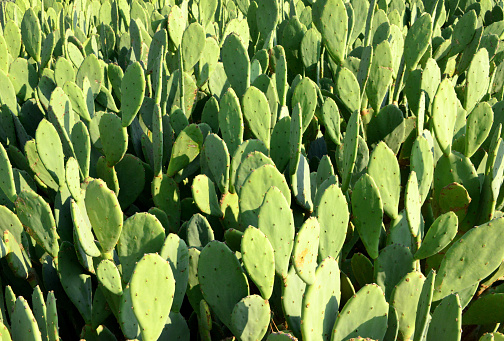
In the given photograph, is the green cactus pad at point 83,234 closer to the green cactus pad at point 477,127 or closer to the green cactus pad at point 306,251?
the green cactus pad at point 306,251

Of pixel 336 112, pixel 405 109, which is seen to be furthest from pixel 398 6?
pixel 336 112

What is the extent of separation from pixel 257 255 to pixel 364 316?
20 centimetres

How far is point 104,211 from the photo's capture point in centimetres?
99

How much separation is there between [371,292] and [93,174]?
0.96 metres

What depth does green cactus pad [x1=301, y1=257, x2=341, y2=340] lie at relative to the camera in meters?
0.83

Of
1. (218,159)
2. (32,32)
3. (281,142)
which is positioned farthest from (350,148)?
(32,32)

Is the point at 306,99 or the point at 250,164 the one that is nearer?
the point at 250,164

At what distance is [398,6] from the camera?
2350mm

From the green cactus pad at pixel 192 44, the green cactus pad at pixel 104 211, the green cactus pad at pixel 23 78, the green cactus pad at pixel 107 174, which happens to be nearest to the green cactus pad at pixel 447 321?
the green cactus pad at pixel 104 211

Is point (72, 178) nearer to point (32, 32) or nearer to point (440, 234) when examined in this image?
point (440, 234)

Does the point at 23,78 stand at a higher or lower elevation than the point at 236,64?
lower

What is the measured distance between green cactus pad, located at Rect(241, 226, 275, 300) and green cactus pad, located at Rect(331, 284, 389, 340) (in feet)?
0.47

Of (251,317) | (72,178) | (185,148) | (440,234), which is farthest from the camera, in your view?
(185,148)

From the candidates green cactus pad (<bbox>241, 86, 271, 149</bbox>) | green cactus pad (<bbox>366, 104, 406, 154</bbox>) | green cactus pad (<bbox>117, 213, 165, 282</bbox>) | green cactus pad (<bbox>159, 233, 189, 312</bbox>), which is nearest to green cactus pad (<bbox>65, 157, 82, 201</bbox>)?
green cactus pad (<bbox>117, 213, 165, 282</bbox>)
